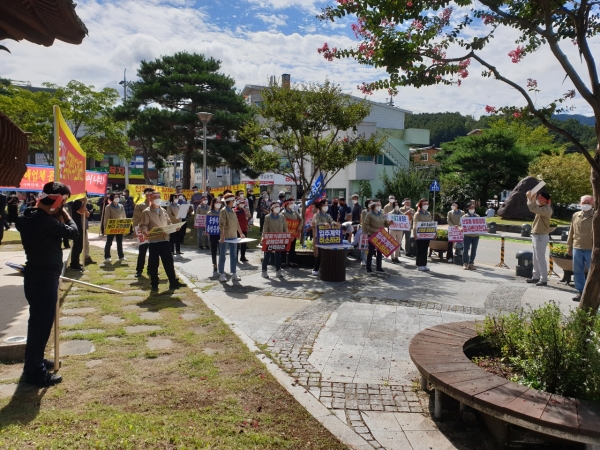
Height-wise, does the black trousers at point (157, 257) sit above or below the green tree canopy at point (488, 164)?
below

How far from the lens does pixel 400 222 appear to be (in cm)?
1414

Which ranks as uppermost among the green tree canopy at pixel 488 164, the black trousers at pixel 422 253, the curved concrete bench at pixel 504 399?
the green tree canopy at pixel 488 164

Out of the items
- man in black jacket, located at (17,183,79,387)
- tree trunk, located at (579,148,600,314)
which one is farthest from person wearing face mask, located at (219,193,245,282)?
tree trunk, located at (579,148,600,314)

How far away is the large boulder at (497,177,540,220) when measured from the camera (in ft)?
102

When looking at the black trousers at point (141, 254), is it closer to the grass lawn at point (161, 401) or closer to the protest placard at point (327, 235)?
the grass lawn at point (161, 401)

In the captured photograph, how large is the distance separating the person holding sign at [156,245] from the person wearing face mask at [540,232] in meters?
7.72

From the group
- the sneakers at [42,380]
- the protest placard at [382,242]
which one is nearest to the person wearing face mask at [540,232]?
the protest placard at [382,242]

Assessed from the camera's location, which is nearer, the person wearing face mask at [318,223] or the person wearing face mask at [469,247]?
the person wearing face mask at [318,223]

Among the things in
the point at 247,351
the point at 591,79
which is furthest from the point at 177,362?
the point at 591,79

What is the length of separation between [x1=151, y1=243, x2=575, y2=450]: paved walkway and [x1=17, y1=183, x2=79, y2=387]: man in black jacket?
2572 millimetres

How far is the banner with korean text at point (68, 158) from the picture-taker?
705 cm

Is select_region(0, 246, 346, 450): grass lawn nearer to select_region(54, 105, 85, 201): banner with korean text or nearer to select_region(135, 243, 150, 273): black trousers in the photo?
select_region(54, 105, 85, 201): banner with korean text

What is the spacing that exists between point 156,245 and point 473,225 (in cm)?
838

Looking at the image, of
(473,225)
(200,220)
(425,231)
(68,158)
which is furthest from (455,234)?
(68,158)
